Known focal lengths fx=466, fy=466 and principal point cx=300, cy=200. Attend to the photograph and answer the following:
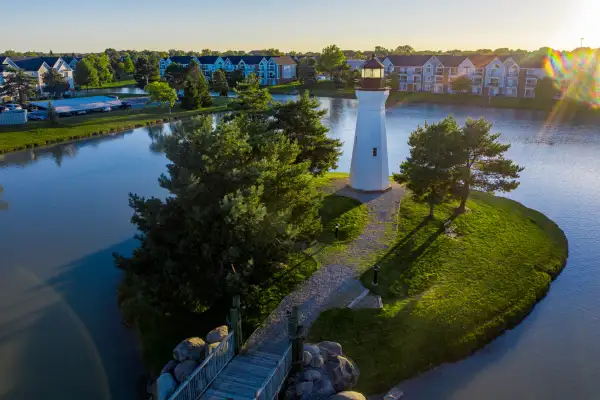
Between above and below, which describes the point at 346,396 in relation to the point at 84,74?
below

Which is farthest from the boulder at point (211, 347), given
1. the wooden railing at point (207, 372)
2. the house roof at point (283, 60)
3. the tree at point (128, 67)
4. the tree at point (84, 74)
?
Result: the tree at point (128, 67)

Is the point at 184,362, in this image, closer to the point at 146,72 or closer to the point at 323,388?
the point at 323,388

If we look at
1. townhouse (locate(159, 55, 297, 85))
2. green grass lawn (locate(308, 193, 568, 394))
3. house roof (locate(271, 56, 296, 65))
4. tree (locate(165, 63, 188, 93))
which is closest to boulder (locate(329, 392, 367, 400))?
green grass lawn (locate(308, 193, 568, 394))

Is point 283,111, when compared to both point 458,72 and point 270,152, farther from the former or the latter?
point 458,72

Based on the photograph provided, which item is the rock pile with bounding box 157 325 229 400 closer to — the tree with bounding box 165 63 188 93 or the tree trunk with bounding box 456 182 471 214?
the tree trunk with bounding box 456 182 471 214

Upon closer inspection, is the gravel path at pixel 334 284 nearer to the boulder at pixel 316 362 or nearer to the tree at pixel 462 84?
the boulder at pixel 316 362

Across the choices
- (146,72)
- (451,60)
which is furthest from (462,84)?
(146,72)

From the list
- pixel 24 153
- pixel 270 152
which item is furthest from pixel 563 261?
pixel 24 153
